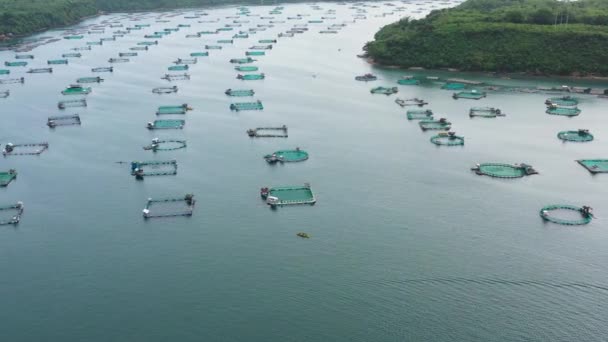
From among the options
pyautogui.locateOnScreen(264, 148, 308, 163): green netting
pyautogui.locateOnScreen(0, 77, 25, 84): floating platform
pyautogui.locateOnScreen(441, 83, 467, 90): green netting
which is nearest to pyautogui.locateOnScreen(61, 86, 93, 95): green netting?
pyautogui.locateOnScreen(0, 77, 25, 84): floating platform

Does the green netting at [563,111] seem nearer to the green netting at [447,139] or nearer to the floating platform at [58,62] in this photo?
the green netting at [447,139]

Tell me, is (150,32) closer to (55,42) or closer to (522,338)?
(55,42)

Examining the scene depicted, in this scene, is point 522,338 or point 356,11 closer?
point 522,338

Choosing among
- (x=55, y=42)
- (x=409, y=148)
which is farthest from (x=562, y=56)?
(x=55, y=42)

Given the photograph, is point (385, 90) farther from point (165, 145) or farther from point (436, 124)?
point (165, 145)

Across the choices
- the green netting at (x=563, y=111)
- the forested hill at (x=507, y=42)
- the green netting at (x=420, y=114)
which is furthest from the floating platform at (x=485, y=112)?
the forested hill at (x=507, y=42)

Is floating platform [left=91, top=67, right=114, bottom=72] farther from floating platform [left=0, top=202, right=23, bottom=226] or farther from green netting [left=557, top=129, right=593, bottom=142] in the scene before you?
green netting [left=557, top=129, right=593, bottom=142]
